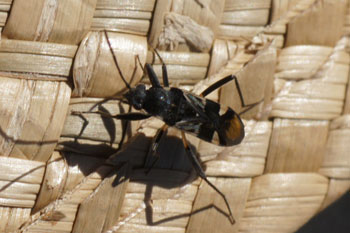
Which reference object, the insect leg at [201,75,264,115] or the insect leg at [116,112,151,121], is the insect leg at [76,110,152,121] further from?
the insect leg at [201,75,264,115]

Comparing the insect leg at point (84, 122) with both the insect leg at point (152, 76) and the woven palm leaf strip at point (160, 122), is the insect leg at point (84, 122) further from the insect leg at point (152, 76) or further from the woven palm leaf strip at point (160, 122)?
the insect leg at point (152, 76)

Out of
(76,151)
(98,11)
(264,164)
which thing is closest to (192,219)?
(264,164)

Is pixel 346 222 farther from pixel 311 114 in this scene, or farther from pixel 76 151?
pixel 76 151

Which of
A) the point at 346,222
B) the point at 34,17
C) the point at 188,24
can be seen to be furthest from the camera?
the point at 346,222

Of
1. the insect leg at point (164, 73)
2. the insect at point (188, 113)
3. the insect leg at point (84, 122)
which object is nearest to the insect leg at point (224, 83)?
the insect at point (188, 113)

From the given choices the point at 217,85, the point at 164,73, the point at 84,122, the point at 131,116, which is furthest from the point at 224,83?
the point at 84,122

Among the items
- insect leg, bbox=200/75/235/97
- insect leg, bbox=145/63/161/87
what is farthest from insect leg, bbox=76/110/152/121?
insect leg, bbox=200/75/235/97
